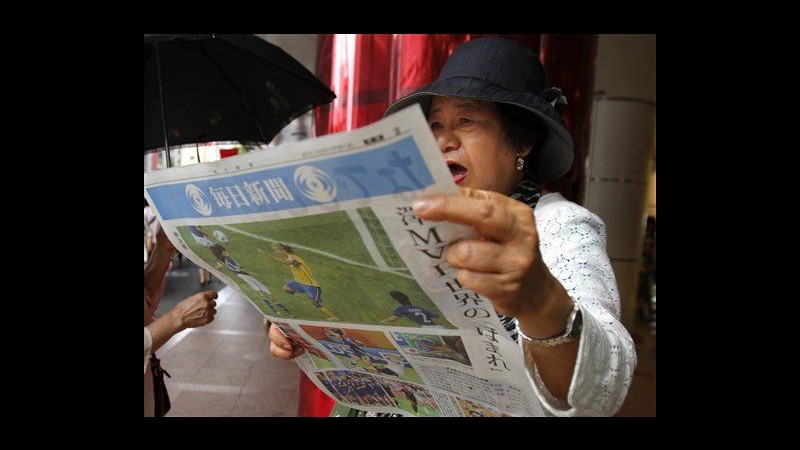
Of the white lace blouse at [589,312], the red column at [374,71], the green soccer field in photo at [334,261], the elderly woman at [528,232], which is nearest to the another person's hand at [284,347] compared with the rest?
the elderly woman at [528,232]

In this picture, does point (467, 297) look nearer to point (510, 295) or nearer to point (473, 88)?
point (510, 295)

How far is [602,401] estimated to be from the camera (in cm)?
66

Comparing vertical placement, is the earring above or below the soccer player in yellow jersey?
above

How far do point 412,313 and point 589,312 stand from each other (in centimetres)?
26

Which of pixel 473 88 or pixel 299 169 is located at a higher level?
pixel 473 88

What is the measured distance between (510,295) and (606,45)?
435cm

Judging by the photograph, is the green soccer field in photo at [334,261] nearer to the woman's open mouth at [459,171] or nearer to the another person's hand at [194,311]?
the woman's open mouth at [459,171]

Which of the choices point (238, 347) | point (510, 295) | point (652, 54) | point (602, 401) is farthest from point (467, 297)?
point (652, 54)

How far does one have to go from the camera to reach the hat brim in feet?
3.12

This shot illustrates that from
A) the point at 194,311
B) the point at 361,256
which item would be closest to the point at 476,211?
the point at 361,256

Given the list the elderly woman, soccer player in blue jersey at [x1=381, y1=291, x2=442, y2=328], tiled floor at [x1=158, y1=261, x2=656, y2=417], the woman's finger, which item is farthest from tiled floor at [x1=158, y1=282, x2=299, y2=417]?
the woman's finger

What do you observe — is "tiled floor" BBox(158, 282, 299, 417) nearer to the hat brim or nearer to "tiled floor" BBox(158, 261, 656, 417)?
"tiled floor" BBox(158, 261, 656, 417)

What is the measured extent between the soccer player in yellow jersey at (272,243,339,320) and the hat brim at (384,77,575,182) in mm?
491

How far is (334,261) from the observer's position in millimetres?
661
